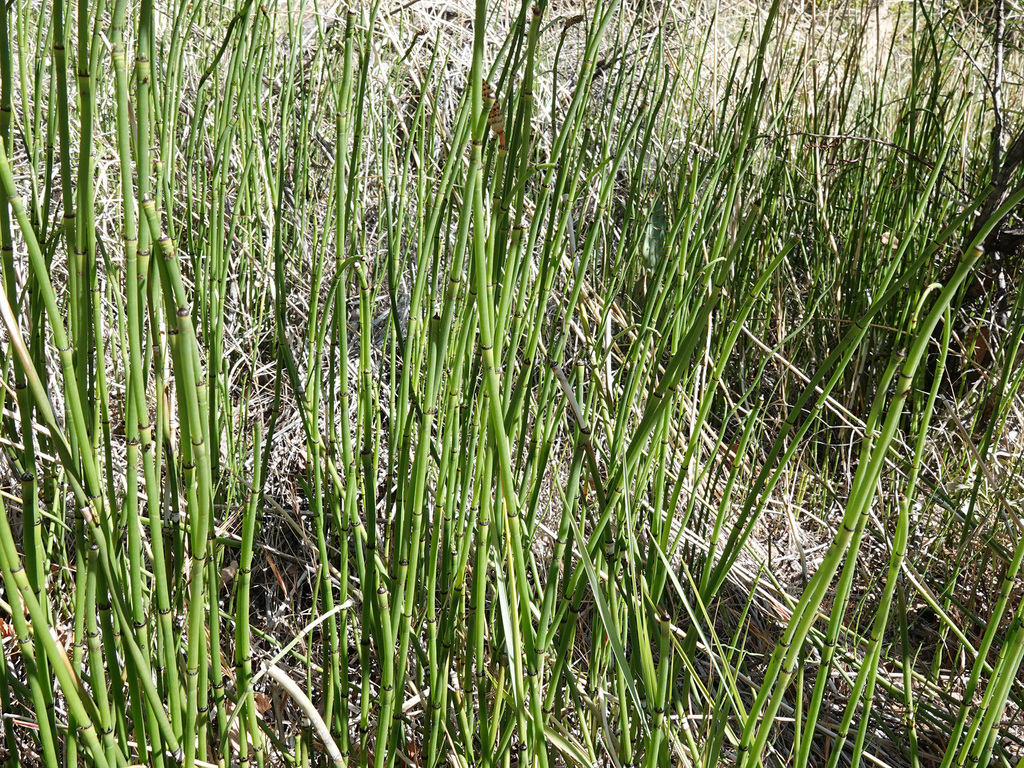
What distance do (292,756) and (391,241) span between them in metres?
0.52

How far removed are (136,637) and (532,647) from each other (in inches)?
13.0

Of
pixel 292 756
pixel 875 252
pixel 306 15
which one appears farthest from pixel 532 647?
pixel 306 15

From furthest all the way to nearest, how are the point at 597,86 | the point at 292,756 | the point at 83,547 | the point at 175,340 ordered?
the point at 597,86, the point at 292,756, the point at 83,547, the point at 175,340

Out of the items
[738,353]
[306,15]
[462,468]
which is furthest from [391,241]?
[306,15]

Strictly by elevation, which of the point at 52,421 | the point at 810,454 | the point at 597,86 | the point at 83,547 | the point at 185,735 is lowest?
the point at 810,454

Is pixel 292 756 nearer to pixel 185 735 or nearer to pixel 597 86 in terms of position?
pixel 185 735

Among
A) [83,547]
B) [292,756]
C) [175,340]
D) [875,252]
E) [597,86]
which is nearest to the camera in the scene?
[175,340]

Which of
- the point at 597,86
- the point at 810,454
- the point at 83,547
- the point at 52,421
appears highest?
the point at 597,86

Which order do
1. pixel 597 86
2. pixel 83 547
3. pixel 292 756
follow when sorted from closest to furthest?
pixel 83 547 < pixel 292 756 < pixel 597 86

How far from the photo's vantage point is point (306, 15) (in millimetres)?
2463

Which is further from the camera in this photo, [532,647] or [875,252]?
[875,252]

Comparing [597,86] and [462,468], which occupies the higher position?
[597,86]

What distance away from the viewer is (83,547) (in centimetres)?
64

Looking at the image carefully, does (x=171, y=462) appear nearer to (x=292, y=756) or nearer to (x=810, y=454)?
(x=292, y=756)
